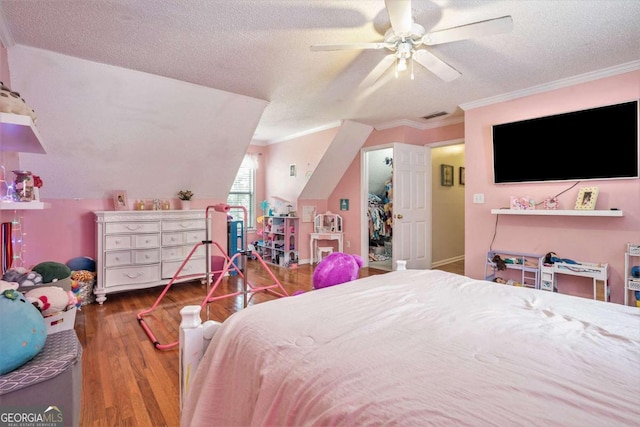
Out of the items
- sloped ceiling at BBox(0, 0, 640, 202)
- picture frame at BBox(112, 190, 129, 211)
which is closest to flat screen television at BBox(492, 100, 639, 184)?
sloped ceiling at BBox(0, 0, 640, 202)

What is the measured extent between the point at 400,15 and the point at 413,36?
0.35m

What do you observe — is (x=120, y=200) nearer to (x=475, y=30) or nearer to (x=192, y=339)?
(x=192, y=339)

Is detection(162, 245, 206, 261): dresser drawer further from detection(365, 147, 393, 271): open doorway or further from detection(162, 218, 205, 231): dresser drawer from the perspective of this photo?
detection(365, 147, 393, 271): open doorway

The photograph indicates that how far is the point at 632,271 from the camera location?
2.76 metres

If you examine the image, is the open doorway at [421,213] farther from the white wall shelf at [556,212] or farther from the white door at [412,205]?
the white wall shelf at [556,212]

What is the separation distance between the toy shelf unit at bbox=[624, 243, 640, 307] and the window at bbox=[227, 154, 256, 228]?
545 cm

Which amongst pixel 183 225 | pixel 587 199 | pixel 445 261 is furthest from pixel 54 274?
pixel 445 261

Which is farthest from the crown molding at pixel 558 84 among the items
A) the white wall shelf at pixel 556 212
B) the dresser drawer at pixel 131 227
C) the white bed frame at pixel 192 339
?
the dresser drawer at pixel 131 227

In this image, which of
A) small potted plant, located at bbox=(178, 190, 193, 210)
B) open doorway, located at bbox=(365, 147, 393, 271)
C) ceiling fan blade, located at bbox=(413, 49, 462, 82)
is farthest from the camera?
open doorway, located at bbox=(365, 147, 393, 271)

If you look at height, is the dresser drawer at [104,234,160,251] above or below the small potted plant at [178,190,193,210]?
below

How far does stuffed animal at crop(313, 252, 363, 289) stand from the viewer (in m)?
2.50

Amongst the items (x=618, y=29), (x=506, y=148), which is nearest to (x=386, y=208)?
(x=506, y=148)

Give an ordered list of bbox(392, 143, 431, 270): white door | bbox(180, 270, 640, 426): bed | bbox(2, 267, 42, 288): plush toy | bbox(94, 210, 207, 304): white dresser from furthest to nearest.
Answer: bbox(392, 143, 431, 270): white door
bbox(94, 210, 207, 304): white dresser
bbox(2, 267, 42, 288): plush toy
bbox(180, 270, 640, 426): bed

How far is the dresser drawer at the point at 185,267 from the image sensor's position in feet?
12.7
